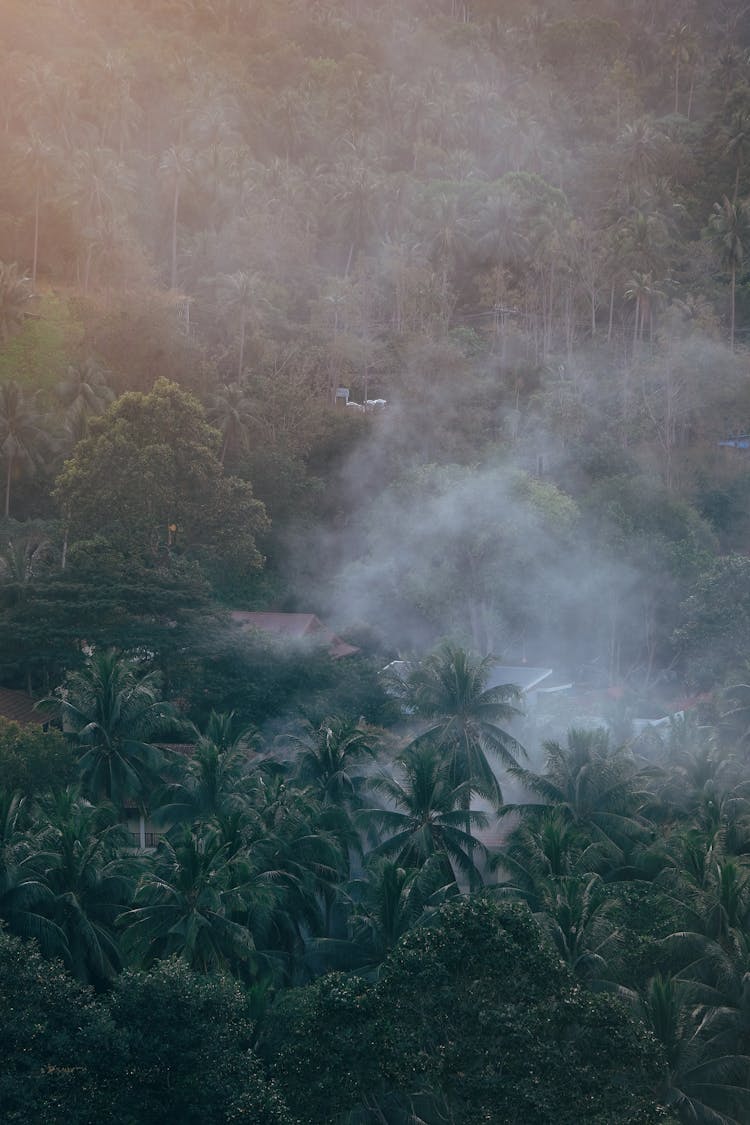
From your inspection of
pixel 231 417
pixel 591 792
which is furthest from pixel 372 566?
pixel 591 792

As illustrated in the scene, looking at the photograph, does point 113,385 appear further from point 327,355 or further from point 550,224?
point 550,224

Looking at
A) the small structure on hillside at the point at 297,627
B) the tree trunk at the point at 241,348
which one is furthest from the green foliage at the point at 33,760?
the tree trunk at the point at 241,348

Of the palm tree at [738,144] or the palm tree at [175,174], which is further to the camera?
the palm tree at [738,144]

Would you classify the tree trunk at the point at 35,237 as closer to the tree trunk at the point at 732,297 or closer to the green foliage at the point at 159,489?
the green foliage at the point at 159,489

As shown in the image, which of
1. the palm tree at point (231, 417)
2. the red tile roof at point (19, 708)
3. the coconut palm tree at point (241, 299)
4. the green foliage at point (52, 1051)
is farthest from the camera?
the coconut palm tree at point (241, 299)

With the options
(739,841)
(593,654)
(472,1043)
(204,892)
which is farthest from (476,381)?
(472,1043)

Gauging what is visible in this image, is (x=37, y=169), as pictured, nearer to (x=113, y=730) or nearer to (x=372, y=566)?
(x=372, y=566)

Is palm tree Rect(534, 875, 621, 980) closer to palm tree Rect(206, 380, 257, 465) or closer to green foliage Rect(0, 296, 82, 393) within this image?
palm tree Rect(206, 380, 257, 465)
